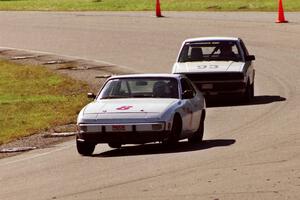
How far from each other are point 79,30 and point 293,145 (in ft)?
105

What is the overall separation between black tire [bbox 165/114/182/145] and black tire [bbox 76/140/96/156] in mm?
1237

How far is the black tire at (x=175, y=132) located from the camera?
18384 mm

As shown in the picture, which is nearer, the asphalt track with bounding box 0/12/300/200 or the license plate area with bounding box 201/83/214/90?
the asphalt track with bounding box 0/12/300/200

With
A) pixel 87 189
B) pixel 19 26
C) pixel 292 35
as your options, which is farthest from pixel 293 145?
pixel 19 26

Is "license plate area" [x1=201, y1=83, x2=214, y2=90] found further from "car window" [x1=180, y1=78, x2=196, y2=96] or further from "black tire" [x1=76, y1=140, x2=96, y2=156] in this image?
"black tire" [x1=76, y1=140, x2=96, y2=156]

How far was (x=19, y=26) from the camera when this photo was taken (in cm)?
5228

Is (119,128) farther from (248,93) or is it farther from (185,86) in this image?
(248,93)

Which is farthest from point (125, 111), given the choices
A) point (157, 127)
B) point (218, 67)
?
point (218, 67)

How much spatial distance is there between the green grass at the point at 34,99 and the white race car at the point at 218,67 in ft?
9.21

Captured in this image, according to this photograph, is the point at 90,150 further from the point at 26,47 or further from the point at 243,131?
the point at 26,47

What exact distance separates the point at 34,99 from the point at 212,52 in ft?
15.9

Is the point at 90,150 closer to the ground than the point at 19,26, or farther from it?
farther from it

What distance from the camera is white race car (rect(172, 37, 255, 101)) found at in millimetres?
27438

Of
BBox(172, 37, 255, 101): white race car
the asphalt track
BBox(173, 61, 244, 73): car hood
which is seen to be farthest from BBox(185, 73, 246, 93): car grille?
the asphalt track
